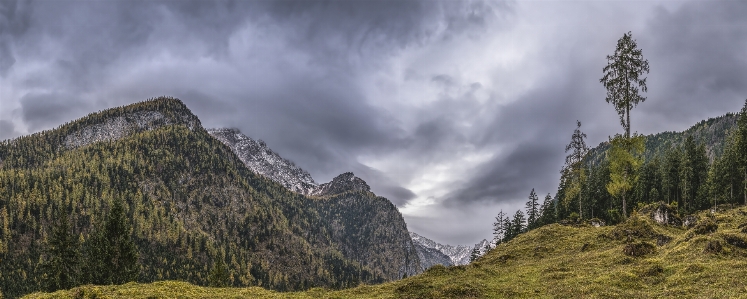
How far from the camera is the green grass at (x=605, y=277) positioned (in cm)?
2605

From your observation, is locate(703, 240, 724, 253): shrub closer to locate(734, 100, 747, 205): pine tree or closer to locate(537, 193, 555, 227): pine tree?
locate(734, 100, 747, 205): pine tree

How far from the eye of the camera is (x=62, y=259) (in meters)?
61.5

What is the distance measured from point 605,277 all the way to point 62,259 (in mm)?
76332

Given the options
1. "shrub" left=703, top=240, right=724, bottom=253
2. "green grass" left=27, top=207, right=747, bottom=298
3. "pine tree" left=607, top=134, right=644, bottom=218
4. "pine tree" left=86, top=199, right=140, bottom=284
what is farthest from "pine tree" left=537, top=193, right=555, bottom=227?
"pine tree" left=86, top=199, right=140, bottom=284

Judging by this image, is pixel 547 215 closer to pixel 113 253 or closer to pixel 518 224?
pixel 518 224

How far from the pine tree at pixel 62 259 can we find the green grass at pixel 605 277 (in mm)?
38079

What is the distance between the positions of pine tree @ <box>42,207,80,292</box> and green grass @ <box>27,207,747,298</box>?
38.1 m

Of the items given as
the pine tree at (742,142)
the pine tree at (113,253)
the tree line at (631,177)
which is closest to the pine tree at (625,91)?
the tree line at (631,177)

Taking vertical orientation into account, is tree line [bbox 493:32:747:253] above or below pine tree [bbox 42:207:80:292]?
above

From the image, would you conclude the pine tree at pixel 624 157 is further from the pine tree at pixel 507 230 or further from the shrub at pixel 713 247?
the pine tree at pixel 507 230

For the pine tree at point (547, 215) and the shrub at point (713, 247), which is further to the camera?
the pine tree at point (547, 215)

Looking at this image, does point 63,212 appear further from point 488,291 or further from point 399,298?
point 488,291

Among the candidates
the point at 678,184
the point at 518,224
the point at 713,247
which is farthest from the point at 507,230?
the point at 713,247

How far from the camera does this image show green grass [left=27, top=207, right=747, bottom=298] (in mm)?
26047
